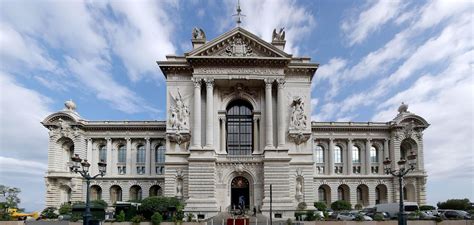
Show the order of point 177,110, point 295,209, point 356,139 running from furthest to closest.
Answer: point 356,139 < point 177,110 < point 295,209

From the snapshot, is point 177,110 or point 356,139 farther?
point 356,139

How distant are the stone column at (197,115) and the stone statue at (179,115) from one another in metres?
1.35

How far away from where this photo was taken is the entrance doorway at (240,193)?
163ft

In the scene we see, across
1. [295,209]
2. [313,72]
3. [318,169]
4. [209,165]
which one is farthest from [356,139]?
[209,165]

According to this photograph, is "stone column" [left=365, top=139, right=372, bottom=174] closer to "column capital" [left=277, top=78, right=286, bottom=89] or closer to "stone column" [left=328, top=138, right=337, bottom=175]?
"stone column" [left=328, top=138, right=337, bottom=175]

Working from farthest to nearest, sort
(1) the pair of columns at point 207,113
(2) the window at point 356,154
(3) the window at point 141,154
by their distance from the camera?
(2) the window at point 356,154
(3) the window at point 141,154
(1) the pair of columns at point 207,113

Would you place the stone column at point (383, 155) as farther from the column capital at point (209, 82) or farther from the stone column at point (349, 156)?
the column capital at point (209, 82)

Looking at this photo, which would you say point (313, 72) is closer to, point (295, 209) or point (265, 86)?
point (265, 86)

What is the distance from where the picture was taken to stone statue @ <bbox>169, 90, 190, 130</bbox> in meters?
50.0

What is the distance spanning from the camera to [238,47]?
165 ft

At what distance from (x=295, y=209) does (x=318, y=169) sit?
74.2 feet

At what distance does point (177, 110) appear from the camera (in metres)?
50.5

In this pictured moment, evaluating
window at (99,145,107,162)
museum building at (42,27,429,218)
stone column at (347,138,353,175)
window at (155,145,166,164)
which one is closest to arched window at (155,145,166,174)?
window at (155,145,166,164)

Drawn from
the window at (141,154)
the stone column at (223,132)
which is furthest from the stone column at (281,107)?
the window at (141,154)
